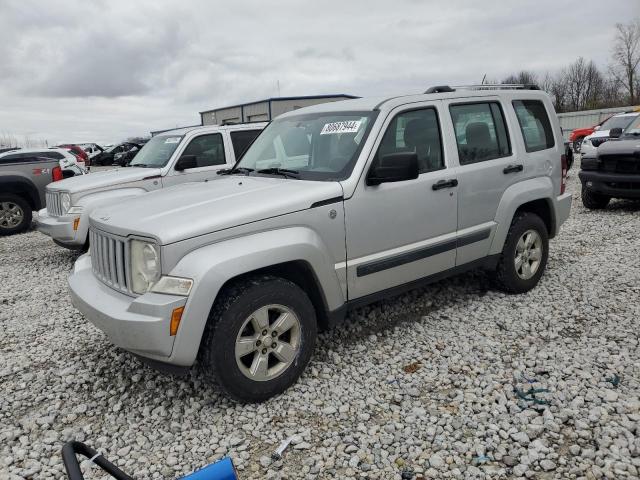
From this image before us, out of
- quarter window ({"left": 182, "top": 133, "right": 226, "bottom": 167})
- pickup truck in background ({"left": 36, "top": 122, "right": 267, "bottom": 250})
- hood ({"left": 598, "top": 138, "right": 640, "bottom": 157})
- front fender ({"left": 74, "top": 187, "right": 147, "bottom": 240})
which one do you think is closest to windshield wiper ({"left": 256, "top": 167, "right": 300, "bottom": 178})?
pickup truck in background ({"left": 36, "top": 122, "right": 267, "bottom": 250})

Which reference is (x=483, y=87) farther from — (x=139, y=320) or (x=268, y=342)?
(x=139, y=320)

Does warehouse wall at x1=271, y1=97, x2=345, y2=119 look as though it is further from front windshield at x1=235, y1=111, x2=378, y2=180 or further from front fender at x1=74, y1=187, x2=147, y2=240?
front windshield at x1=235, y1=111, x2=378, y2=180

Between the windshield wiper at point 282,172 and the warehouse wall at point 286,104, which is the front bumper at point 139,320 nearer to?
the windshield wiper at point 282,172

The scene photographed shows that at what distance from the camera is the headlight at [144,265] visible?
9.59 ft

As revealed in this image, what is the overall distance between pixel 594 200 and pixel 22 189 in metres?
11.2

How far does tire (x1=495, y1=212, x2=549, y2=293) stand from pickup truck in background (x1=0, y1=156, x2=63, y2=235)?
889 cm

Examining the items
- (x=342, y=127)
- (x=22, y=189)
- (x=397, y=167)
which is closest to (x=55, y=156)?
(x=22, y=189)

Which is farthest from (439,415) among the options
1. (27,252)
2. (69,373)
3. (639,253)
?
(27,252)

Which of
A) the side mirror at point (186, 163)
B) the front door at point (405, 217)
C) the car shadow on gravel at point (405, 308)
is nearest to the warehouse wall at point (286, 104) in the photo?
the side mirror at point (186, 163)

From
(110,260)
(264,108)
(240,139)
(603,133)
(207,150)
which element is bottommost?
(110,260)

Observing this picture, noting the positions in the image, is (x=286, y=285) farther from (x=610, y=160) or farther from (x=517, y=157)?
(x=610, y=160)

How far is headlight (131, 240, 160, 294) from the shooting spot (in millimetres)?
2924

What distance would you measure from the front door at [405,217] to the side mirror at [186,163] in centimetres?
428

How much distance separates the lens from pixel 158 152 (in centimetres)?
784
